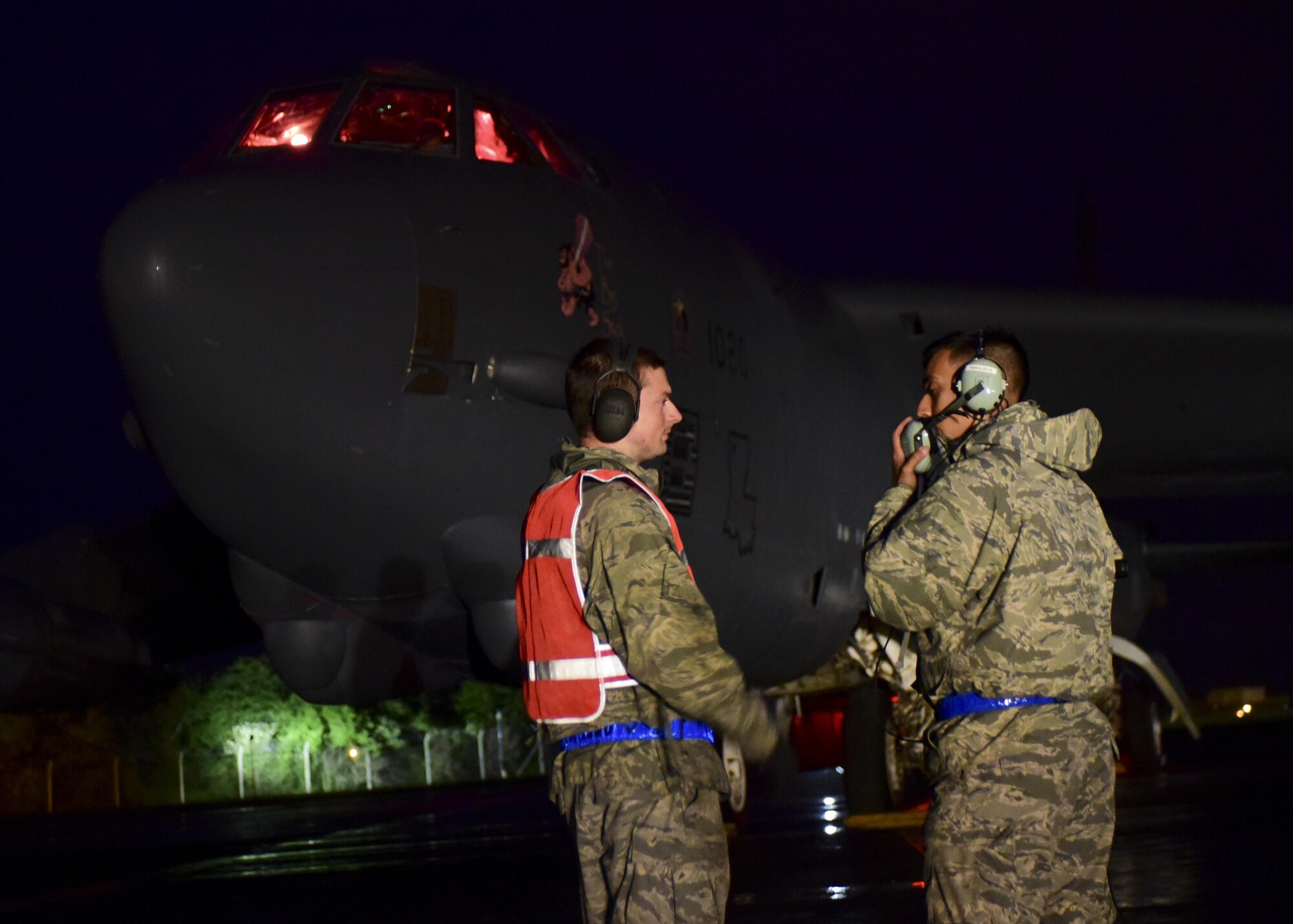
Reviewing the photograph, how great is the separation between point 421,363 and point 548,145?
1.57m

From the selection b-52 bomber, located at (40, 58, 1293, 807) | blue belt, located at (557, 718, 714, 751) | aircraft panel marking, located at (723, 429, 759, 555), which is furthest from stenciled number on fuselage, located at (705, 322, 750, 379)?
blue belt, located at (557, 718, 714, 751)

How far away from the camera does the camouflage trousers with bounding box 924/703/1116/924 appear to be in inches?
124

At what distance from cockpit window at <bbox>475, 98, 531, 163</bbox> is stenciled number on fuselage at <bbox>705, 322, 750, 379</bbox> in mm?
1221

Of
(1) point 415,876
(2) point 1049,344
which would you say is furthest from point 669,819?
(2) point 1049,344

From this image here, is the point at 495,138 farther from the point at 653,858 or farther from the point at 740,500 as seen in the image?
the point at 653,858

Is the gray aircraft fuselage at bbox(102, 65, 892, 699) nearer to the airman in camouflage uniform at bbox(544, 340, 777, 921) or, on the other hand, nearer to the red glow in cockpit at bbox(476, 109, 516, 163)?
the red glow in cockpit at bbox(476, 109, 516, 163)

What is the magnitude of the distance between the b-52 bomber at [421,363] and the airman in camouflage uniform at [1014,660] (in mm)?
2550

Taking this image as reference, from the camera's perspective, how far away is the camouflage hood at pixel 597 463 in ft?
11.1

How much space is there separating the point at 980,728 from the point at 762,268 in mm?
5137

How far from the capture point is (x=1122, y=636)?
12281mm

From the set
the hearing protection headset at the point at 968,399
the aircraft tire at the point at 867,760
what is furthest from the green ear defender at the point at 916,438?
the aircraft tire at the point at 867,760

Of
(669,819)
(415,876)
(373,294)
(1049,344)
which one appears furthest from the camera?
(1049,344)

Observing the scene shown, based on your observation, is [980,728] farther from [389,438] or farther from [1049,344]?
[1049,344]

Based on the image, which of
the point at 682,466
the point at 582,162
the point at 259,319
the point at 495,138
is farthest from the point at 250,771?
the point at 259,319
